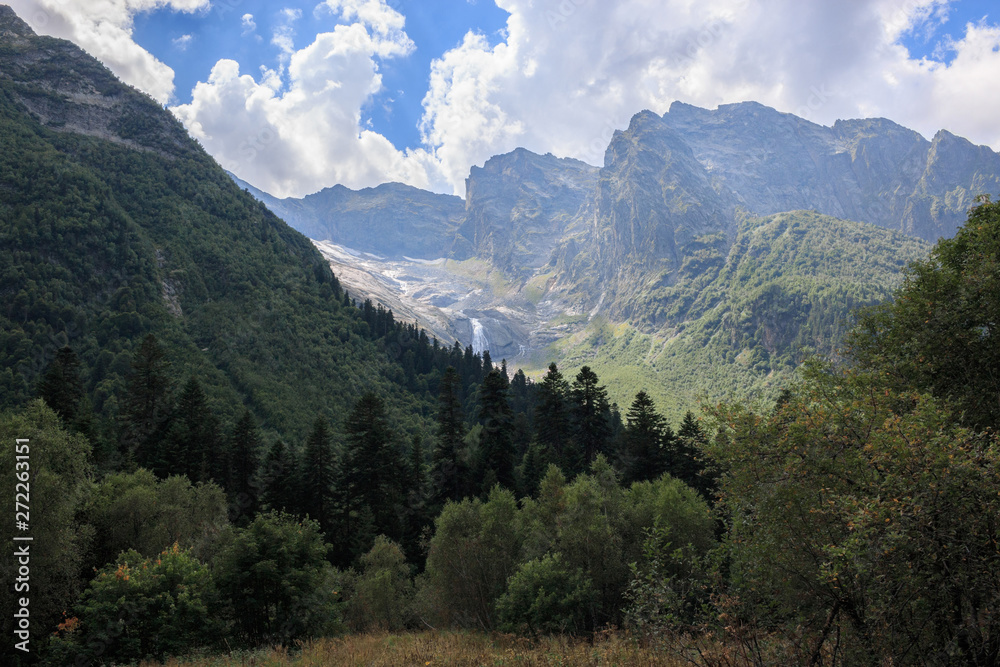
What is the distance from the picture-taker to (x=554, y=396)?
64.8m

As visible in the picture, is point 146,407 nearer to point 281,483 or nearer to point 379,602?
point 281,483

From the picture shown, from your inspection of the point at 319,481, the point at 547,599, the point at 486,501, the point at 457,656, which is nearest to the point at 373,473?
the point at 319,481

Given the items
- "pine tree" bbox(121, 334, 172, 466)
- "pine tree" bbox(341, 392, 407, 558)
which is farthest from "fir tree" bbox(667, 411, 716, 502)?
"pine tree" bbox(121, 334, 172, 466)

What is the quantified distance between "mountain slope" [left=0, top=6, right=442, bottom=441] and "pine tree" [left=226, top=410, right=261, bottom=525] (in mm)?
29023

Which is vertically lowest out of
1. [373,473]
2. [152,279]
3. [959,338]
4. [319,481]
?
[319,481]

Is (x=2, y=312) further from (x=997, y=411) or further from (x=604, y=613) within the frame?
(x=997, y=411)

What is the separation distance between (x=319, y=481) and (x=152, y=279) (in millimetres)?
88727

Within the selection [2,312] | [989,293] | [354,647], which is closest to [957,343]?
[989,293]

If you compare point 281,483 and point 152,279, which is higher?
point 152,279

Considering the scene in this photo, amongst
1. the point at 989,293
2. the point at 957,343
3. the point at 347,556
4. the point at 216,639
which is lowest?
the point at 347,556

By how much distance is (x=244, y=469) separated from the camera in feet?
211

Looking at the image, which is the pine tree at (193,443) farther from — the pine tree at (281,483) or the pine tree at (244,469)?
the pine tree at (281,483)

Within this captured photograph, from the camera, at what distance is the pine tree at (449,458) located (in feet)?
201

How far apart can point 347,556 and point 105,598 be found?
119 ft
